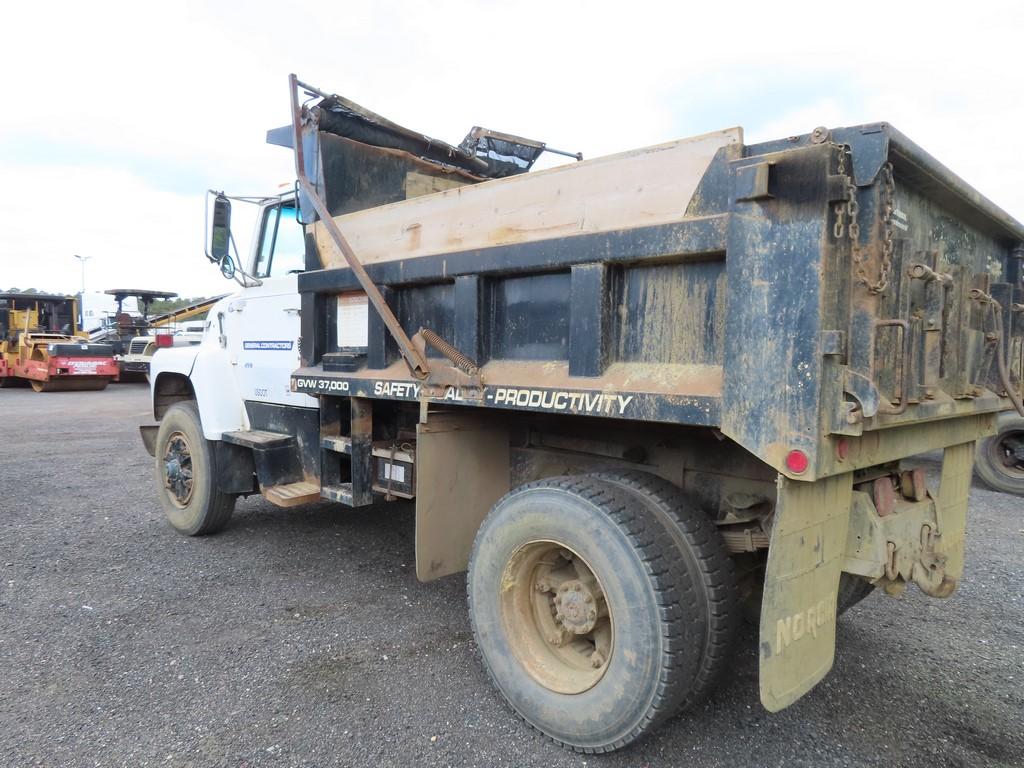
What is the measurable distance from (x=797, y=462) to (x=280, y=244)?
3827 mm

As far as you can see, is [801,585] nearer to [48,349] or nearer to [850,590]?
[850,590]

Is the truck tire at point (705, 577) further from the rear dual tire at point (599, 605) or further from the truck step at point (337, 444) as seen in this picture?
the truck step at point (337, 444)

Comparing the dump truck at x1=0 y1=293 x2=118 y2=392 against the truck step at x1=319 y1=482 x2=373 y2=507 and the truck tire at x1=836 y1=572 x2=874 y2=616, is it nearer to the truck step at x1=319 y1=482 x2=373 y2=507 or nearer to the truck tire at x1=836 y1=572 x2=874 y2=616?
the truck step at x1=319 y1=482 x2=373 y2=507

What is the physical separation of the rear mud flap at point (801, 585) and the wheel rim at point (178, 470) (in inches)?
171

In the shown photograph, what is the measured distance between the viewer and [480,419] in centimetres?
335

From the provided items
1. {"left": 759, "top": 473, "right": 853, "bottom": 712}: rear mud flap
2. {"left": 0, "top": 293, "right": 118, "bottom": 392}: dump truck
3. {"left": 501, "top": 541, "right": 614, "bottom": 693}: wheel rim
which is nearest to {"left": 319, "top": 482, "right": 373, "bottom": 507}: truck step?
{"left": 501, "top": 541, "right": 614, "bottom": 693}: wheel rim

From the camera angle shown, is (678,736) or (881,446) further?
(678,736)

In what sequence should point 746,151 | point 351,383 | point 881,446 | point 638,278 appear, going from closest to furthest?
point 746,151 → point 881,446 → point 638,278 → point 351,383

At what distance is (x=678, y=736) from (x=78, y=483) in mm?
6867

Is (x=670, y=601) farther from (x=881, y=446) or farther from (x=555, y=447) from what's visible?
(x=555, y=447)

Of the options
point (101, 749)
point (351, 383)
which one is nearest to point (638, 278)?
point (351, 383)

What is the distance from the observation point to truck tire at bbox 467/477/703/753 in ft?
7.77

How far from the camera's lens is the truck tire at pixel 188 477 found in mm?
4996

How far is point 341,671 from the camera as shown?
3.21 m
